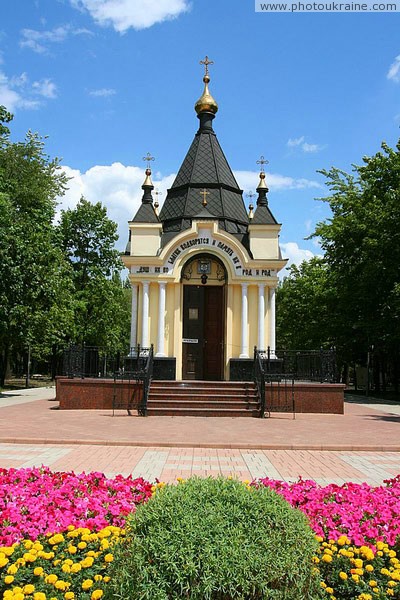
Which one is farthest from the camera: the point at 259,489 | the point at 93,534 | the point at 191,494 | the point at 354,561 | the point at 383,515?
the point at 383,515

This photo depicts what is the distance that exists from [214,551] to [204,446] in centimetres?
746

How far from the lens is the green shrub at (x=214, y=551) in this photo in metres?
2.64

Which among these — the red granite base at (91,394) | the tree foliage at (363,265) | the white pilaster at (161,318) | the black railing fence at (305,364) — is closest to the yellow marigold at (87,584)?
the red granite base at (91,394)

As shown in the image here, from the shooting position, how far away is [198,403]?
15.2m

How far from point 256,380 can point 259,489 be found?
12904 mm

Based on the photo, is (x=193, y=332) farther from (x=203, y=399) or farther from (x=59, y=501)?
(x=59, y=501)

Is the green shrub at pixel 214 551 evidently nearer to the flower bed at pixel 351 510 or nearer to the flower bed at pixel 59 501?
the flower bed at pixel 351 510

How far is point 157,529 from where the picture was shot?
2.80 metres

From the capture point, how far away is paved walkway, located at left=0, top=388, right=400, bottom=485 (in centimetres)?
811

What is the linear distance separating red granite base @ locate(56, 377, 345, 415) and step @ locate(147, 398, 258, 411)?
2.55ft

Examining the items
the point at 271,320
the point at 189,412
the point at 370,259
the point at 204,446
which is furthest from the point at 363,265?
the point at 204,446

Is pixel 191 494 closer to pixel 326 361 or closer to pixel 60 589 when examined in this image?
pixel 60 589

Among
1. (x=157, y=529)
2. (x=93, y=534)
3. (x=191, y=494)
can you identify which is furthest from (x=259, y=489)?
(x=93, y=534)

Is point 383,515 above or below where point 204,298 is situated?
below
